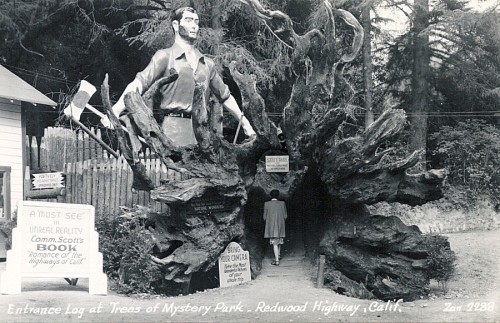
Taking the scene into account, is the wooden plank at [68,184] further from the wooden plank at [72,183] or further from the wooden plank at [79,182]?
the wooden plank at [79,182]

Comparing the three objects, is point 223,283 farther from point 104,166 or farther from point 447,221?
point 447,221

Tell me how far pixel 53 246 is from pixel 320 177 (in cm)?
495

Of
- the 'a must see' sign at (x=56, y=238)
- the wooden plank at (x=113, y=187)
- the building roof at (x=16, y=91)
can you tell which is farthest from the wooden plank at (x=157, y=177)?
the building roof at (x=16, y=91)

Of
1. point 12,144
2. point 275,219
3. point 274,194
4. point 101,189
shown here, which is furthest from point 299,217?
point 12,144

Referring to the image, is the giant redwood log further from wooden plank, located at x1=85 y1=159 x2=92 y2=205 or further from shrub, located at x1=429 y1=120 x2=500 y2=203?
shrub, located at x1=429 y1=120 x2=500 y2=203

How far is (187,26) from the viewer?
12305 mm

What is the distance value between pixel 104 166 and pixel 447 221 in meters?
10.0

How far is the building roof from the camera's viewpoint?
14953 millimetres

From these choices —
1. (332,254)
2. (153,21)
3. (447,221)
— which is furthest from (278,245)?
(153,21)

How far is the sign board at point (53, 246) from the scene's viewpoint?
400 inches

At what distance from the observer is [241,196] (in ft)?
38.3

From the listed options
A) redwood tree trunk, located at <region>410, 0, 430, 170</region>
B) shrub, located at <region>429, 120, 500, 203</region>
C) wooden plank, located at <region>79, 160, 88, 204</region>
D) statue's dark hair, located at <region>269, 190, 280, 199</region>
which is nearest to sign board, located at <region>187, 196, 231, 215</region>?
statue's dark hair, located at <region>269, 190, 280, 199</region>

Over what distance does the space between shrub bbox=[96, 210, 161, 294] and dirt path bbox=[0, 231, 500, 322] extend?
55 centimetres

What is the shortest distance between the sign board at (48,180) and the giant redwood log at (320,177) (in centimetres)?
263
